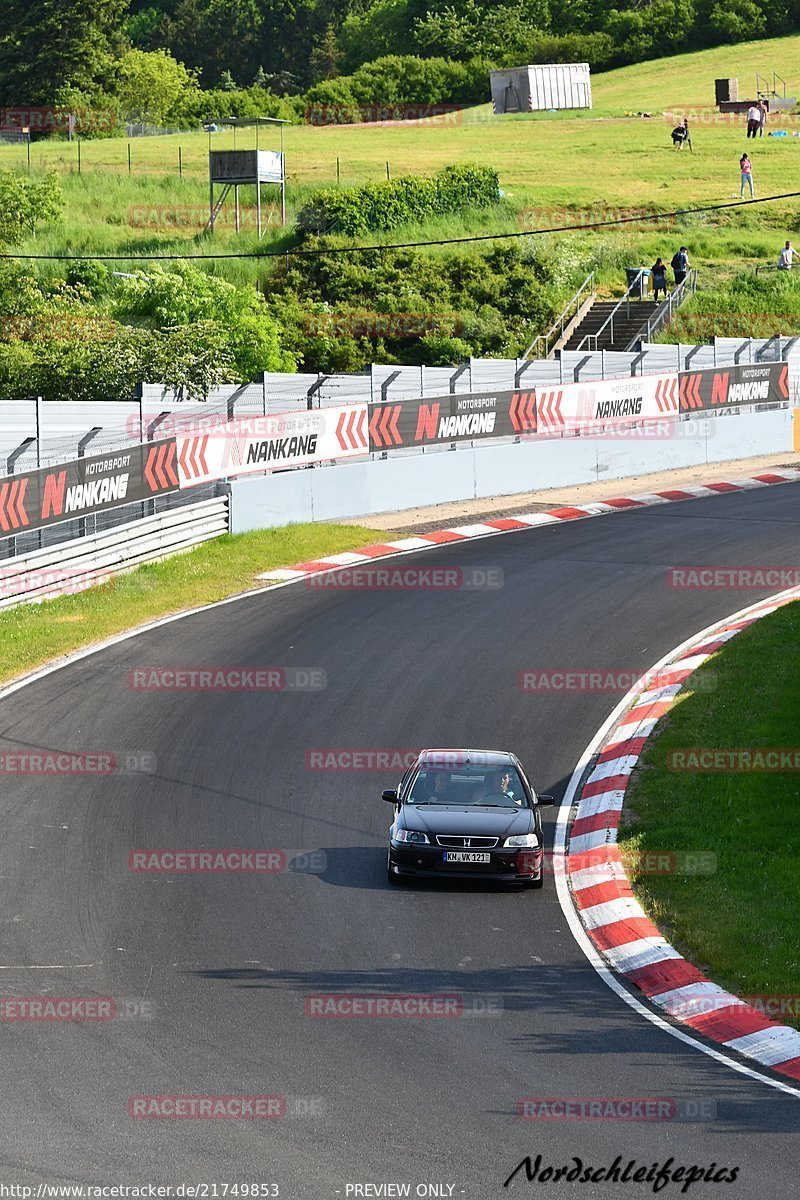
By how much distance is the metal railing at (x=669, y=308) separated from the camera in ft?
177

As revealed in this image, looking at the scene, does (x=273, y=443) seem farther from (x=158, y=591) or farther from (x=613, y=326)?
(x=613, y=326)

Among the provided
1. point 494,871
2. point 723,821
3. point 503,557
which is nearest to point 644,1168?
point 494,871

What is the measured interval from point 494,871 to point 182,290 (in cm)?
3779

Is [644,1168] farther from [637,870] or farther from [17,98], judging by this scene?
[17,98]

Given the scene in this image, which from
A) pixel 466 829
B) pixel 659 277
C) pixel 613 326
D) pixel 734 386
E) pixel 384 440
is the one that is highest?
pixel 659 277

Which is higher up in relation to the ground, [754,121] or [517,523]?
[754,121]

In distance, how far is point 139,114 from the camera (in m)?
116

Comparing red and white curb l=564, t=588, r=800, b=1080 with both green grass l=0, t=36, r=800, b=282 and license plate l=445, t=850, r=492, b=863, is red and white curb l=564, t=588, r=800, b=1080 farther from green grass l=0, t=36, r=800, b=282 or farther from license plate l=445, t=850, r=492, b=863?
green grass l=0, t=36, r=800, b=282

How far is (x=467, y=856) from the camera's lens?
14711 millimetres

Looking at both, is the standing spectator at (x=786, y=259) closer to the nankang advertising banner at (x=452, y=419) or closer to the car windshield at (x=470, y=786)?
the nankang advertising banner at (x=452, y=419)

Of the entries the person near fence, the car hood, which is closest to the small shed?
the person near fence

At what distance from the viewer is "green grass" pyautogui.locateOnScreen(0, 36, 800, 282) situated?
2537 inches

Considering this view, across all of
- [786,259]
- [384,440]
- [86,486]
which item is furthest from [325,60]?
[86,486]

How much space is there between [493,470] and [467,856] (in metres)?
20.7
